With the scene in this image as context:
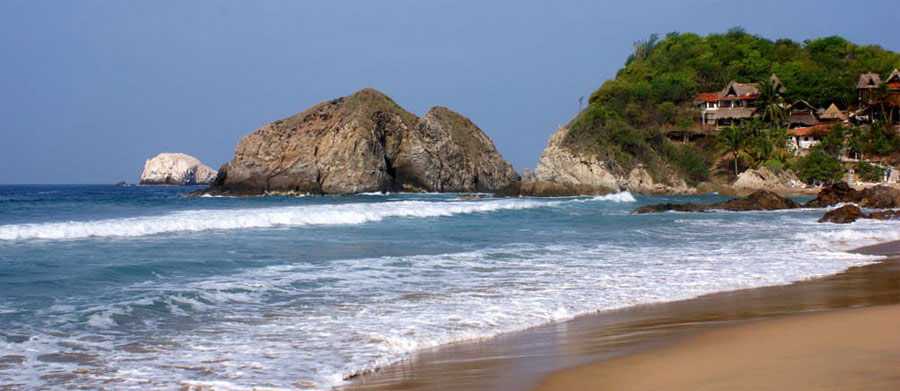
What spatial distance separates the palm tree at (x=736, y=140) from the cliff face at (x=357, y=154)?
81.2 ft

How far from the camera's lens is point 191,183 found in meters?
159

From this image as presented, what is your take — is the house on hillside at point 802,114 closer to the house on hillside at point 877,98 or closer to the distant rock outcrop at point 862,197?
the house on hillside at point 877,98

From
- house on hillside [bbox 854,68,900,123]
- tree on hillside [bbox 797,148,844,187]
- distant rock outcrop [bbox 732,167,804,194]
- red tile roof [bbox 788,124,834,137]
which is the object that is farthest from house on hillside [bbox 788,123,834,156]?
distant rock outcrop [bbox 732,167,804,194]

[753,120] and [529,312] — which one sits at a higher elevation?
[753,120]

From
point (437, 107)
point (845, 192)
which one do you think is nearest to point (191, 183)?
point (437, 107)

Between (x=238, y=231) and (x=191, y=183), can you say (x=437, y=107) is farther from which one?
(x=191, y=183)

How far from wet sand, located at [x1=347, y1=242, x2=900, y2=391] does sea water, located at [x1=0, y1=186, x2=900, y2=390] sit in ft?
1.04

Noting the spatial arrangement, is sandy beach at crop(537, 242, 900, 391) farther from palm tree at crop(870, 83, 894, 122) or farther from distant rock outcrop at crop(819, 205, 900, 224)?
palm tree at crop(870, 83, 894, 122)

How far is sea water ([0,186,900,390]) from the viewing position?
545cm

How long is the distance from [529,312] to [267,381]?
3472 mm

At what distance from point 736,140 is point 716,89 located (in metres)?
17.8

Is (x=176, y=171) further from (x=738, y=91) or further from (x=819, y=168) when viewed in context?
(x=819, y=168)

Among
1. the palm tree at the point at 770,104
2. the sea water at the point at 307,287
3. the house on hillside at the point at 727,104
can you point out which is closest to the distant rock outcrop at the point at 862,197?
the sea water at the point at 307,287

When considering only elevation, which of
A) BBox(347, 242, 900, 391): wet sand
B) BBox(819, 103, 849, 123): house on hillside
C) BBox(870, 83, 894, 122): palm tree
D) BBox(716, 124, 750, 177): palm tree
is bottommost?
BBox(347, 242, 900, 391): wet sand
